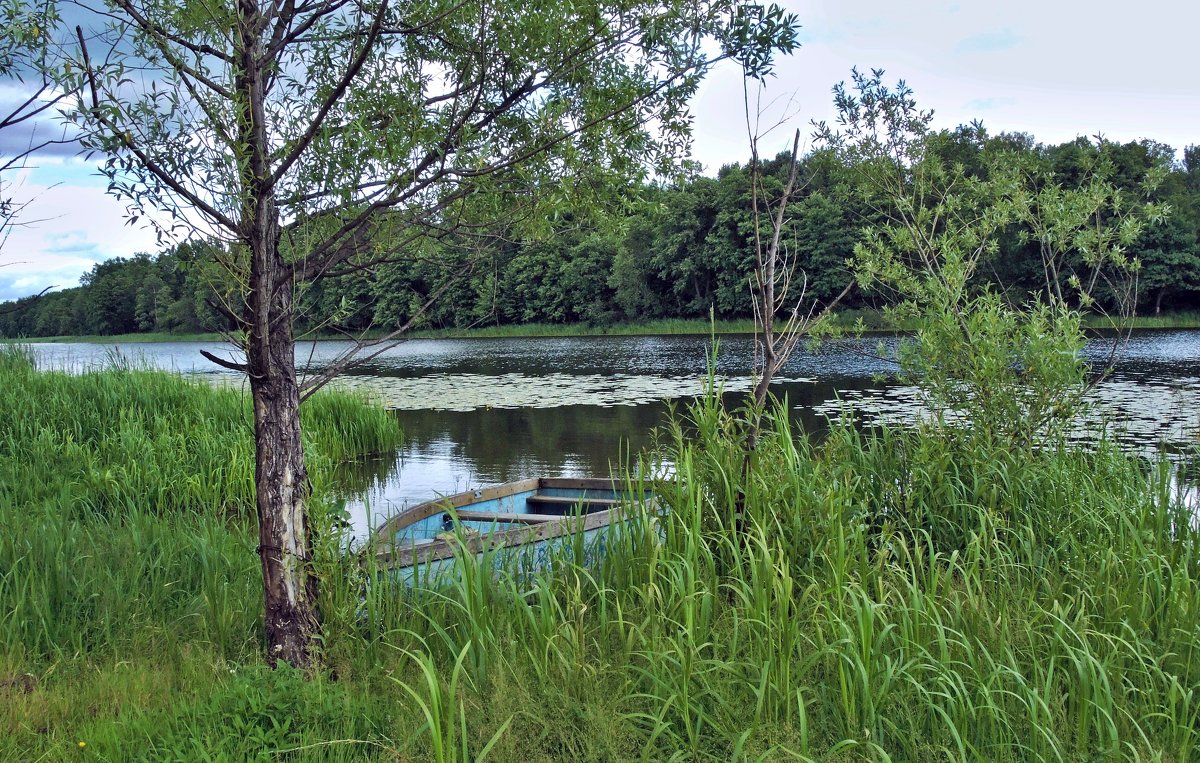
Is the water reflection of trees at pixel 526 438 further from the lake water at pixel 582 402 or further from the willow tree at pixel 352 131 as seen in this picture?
the willow tree at pixel 352 131

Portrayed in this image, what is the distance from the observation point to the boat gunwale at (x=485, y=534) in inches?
183

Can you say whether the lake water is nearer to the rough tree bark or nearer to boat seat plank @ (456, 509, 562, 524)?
the rough tree bark

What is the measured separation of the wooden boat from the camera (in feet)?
15.1

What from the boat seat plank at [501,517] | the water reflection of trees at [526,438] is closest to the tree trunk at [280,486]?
the boat seat plank at [501,517]

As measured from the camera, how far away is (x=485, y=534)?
5301 mm

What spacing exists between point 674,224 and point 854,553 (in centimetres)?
5289

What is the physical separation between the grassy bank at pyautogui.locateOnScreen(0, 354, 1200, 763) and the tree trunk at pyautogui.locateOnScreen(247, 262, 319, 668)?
233 millimetres

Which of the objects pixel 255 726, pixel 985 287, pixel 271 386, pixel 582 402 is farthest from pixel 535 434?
pixel 255 726

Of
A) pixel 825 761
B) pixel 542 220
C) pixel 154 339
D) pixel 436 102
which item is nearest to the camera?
pixel 825 761

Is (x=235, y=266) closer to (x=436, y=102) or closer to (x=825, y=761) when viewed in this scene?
(x=436, y=102)

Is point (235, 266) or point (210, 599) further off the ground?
point (235, 266)

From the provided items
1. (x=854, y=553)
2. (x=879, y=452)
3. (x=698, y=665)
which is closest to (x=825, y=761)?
(x=698, y=665)

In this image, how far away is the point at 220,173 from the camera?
329 centimetres

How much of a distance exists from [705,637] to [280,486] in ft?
6.30
